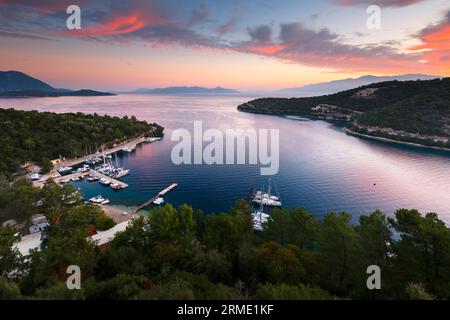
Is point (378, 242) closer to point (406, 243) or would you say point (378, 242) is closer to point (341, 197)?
point (406, 243)

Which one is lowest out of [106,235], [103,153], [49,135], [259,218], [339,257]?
[259,218]

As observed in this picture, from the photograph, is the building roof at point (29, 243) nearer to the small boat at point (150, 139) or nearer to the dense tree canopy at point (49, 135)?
the dense tree canopy at point (49, 135)

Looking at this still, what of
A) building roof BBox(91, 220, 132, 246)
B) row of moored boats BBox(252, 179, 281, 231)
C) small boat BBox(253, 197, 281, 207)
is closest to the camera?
building roof BBox(91, 220, 132, 246)

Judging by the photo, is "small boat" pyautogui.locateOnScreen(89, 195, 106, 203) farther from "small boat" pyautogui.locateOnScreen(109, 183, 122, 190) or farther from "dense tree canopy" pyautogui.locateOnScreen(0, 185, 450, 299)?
"dense tree canopy" pyautogui.locateOnScreen(0, 185, 450, 299)

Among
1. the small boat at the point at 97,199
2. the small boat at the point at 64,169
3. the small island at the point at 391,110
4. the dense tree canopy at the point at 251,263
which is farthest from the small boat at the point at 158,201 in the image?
the small island at the point at 391,110

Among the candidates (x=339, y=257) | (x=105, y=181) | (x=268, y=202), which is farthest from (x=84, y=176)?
(x=339, y=257)

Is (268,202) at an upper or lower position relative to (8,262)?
lower

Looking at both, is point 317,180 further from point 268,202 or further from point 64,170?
point 64,170

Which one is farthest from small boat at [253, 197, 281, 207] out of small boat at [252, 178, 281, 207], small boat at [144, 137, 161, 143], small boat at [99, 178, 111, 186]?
small boat at [144, 137, 161, 143]

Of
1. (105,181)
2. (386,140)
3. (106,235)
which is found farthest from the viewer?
(386,140)
